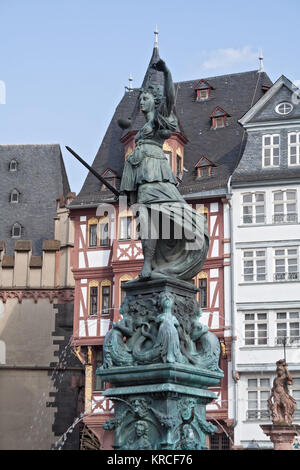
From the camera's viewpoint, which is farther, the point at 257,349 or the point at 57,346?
the point at 57,346

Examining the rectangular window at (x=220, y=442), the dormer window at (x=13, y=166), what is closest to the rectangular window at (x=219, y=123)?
the rectangular window at (x=220, y=442)

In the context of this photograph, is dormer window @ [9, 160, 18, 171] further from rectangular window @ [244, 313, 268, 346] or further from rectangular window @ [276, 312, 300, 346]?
rectangular window @ [276, 312, 300, 346]

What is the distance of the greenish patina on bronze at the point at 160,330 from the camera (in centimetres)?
887

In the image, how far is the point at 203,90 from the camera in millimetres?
38938

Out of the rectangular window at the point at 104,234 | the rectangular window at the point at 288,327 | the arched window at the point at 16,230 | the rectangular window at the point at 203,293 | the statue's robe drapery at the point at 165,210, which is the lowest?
the statue's robe drapery at the point at 165,210

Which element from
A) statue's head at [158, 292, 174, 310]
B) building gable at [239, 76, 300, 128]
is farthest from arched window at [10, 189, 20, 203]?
statue's head at [158, 292, 174, 310]

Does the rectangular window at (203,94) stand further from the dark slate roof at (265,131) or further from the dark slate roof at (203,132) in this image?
the dark slate roof at (265,131)

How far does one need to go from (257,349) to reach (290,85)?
9814 mm

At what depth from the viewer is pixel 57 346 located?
41.0 m

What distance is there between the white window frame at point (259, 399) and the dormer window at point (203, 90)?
1294 centimetres

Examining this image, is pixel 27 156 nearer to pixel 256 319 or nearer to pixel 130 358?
A: pixel 256 319

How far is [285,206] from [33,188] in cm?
1803

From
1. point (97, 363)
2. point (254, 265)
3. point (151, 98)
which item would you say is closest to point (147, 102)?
point (151, 98)
